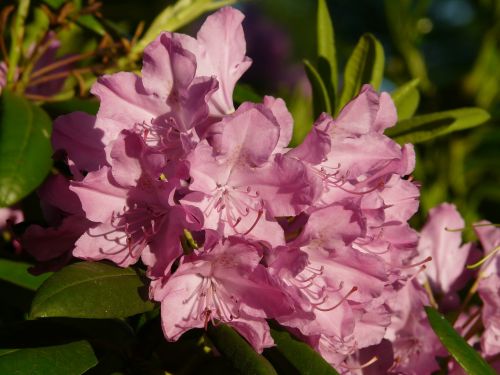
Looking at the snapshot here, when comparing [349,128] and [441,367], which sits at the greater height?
[349,128]

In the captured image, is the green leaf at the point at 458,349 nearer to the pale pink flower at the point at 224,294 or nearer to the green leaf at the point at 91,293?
the pale pink flower at the point at 224,294

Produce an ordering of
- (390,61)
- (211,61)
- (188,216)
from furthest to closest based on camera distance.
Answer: (390,61)
(211,61)
(188,216)

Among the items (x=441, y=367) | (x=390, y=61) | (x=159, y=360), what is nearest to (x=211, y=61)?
(x=159, y=360)

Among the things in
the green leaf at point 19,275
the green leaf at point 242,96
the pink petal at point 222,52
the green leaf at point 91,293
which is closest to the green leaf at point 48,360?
the green leaf at point 91,293

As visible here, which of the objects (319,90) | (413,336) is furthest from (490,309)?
(319,90)

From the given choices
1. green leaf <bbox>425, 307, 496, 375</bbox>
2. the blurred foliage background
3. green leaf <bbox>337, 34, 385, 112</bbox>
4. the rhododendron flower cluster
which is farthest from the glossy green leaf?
green leaf <bbox>425, 307, 496, 375</bbox>

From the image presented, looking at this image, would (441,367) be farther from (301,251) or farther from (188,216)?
(188,216)
